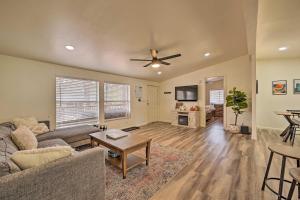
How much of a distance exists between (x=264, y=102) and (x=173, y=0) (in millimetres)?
5450

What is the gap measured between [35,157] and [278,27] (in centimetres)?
464

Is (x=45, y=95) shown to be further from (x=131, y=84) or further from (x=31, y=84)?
(x=131, y=84)

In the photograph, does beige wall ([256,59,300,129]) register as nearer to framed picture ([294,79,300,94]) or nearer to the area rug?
framed picture ([294,79,300,94])

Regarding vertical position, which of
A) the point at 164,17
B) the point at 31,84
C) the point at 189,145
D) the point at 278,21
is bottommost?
the point at 189,145

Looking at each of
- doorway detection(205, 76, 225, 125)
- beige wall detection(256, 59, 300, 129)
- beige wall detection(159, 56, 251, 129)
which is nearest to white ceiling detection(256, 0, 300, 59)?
beige wall detection(256, 59, 300, 129)

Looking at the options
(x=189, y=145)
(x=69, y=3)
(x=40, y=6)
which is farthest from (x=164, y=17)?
(x=189, y=145)

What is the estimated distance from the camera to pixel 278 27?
2871 mm

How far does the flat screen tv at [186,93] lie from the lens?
19.6 feet

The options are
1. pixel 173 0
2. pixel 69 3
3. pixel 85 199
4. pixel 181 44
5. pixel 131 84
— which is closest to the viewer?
pixel 85 199

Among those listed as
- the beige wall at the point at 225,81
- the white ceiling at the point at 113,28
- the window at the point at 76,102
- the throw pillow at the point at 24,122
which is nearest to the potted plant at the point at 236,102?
the beige wall at the point at 225,81

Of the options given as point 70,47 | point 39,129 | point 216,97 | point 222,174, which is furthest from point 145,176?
point 216,97

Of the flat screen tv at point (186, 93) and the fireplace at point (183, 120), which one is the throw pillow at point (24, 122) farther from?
the flat screen tv at point (186, 93)

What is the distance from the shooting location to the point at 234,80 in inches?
200

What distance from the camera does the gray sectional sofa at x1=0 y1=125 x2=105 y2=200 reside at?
3.09ft
